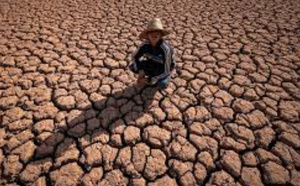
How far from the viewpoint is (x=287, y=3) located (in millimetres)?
4621

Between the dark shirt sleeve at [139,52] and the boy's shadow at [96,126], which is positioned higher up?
the dark shirt sleeve at [139,52]

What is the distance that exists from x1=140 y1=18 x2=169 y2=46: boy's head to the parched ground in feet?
1.87

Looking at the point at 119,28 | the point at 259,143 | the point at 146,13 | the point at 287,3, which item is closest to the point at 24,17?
the point at 119,28

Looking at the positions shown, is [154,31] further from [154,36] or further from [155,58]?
[155,58]

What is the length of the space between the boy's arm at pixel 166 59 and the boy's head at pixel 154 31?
0.35ft

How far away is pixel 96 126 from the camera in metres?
2.25

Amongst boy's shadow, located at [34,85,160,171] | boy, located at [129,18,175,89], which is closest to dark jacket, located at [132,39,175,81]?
boy, located at [129,18,175,89]

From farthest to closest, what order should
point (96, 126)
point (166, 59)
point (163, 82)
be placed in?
1. point (163, 82)
2. point (166, 59)
3. point (96, 126)

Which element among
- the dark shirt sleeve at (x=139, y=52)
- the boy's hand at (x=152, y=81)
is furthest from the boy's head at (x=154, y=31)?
the boy's hand at (x=152, y=81)

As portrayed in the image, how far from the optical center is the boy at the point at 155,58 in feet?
7.68

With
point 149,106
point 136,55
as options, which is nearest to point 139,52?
point 136,55

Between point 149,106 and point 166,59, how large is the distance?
0.50 meters

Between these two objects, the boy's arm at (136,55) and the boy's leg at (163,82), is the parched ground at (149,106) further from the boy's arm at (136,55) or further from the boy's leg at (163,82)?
the boy's arm at (136,55)

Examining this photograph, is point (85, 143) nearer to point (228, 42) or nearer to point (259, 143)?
point (259, 143)
